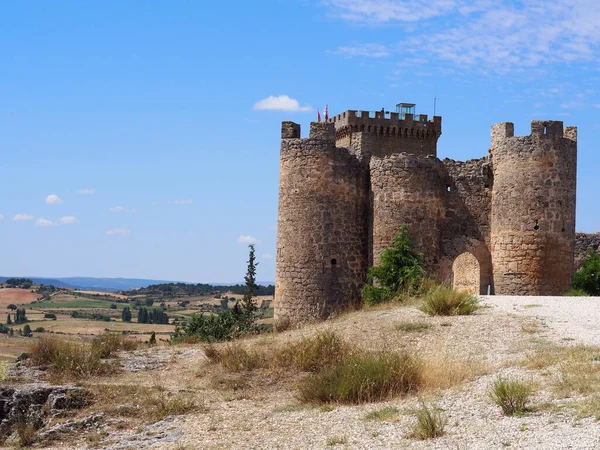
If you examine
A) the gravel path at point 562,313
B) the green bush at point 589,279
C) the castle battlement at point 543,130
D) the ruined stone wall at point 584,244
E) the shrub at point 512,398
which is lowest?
the shrub at point 512,398

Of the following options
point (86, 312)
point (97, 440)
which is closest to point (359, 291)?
point (97, 440)

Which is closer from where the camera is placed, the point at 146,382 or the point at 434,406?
the point at 434,406

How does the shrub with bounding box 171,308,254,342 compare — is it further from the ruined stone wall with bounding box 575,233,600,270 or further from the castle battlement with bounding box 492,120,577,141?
the ruined stone wall with bounding box 575,233,600,270

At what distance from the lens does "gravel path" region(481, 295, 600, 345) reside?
12.2 meters

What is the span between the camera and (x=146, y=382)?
12.7 m

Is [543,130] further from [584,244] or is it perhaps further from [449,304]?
[449,304]

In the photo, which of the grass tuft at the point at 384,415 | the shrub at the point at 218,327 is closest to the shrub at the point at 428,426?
the grass tuft at the point at 384,415

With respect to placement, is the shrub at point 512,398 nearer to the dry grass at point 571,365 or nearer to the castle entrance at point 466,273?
the dry grass at point 571,365

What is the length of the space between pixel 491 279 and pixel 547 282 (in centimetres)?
144

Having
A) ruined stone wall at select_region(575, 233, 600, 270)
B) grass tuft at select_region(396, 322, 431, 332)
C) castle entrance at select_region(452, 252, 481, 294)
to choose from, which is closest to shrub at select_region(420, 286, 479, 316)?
grass tuft at select_region(396, 322, 431, 332)

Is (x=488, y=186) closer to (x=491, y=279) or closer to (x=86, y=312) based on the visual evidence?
(x=491, y=279)

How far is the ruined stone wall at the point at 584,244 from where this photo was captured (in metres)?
23.5

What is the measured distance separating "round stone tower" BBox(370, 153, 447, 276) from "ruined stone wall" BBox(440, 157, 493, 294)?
1.36ft

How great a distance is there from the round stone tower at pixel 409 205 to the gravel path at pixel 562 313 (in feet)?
10.9
